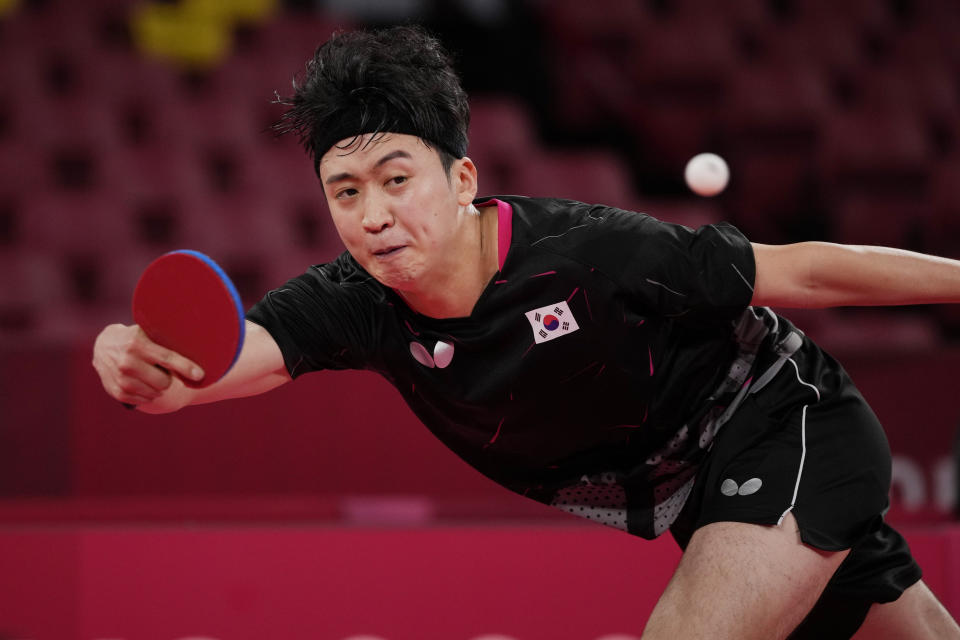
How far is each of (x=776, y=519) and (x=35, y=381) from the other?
237 centimetres

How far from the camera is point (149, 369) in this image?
5.21 ft

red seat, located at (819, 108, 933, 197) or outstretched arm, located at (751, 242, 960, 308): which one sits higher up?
red seat, located at (819, 108, 933, 197)

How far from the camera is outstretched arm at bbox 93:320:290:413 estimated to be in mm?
1582

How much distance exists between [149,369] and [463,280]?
0.52 metres

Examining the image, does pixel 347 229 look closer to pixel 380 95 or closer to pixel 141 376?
pixel 380 95

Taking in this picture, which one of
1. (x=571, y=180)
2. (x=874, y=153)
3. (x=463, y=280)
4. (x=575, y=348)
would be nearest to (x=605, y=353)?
(x=575, y=348)

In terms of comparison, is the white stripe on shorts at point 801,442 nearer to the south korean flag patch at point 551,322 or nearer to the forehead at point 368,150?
the south korean flag patch at point 551,322

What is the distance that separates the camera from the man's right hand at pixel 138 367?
158 centimetres

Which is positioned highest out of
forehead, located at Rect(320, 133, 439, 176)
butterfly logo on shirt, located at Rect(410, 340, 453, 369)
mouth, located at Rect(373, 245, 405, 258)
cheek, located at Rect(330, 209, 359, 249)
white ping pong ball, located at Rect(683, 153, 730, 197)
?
forehead, located at Rect(320, 133, 439, 176)

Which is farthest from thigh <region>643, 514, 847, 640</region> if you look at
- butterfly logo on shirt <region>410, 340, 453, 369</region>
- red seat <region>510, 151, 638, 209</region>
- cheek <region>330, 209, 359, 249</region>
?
red seat <region>510, 151, 638, 209</region>

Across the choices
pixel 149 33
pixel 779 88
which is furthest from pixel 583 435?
pixel 779 88

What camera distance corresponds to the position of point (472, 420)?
6.15 feet

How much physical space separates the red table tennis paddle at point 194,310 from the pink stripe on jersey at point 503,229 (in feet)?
1.51

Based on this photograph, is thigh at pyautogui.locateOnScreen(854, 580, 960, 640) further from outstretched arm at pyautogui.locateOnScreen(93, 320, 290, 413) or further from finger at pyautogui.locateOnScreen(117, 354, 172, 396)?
finger at pyautogui.locateOnScreen(117, 354, 172, 396)
